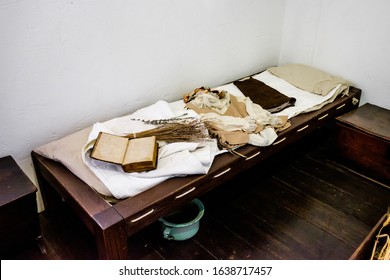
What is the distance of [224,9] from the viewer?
8.81 feet

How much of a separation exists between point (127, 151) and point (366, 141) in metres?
1.67

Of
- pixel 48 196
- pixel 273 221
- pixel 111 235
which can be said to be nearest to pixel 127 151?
pixel 111 235

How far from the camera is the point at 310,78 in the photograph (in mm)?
2951

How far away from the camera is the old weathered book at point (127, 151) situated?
1.73m

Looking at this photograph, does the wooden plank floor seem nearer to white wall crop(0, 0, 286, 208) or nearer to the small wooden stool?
the small wooden stool

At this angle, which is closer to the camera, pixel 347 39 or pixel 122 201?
pixel 122 201

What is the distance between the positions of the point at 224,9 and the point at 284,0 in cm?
73

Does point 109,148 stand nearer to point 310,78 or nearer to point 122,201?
point 122,201

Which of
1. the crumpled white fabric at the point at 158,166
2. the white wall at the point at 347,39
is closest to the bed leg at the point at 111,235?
the crumpled white fabric at the point at 158,166

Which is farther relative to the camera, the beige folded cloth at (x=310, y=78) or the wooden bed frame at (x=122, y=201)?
the beige folded cloth at (x=310, y=78)

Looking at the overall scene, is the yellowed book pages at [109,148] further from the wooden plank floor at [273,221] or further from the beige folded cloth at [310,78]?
the beige folded cloth at [310,78]

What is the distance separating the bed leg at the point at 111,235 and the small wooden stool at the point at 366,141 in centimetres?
177
